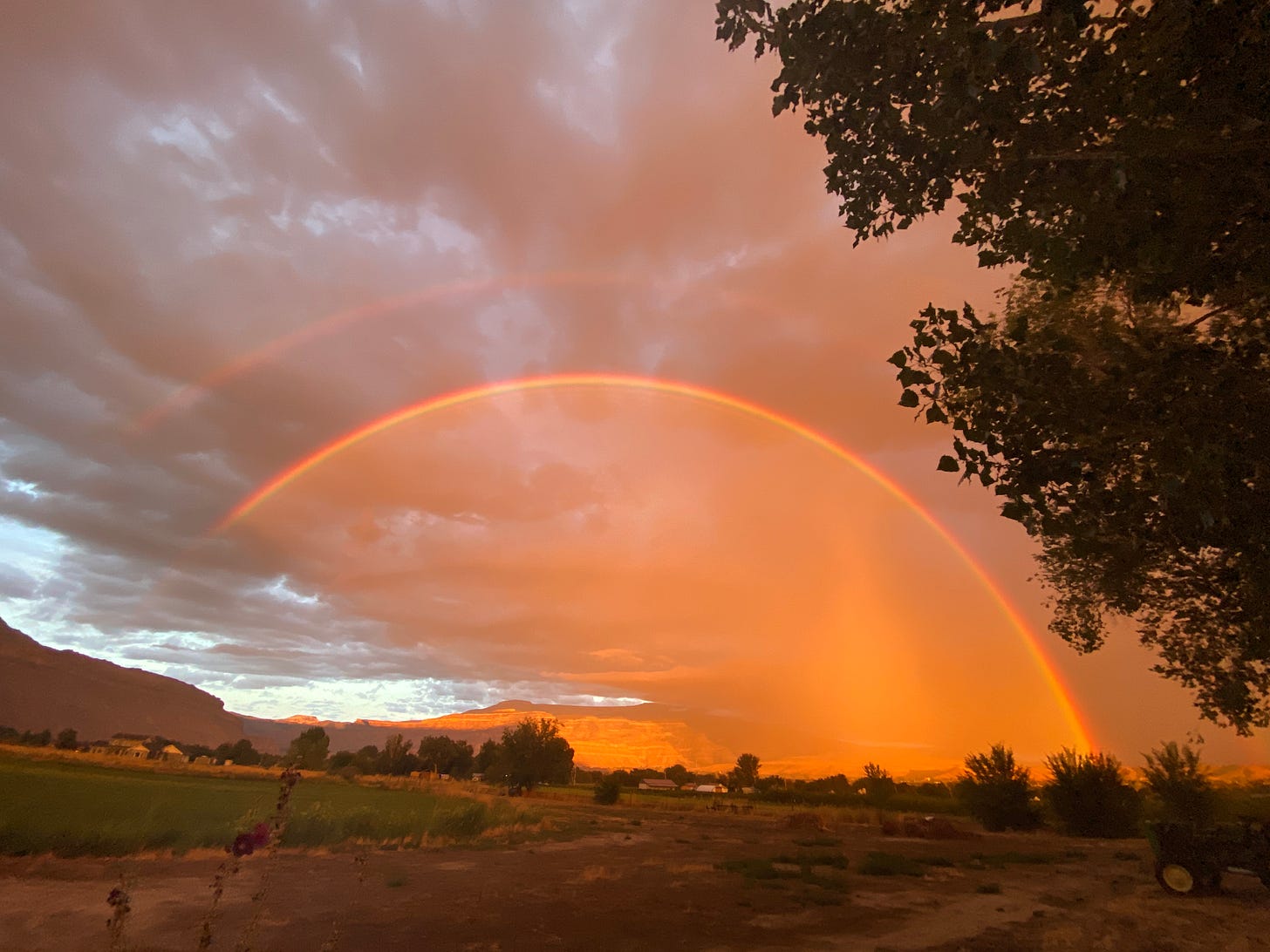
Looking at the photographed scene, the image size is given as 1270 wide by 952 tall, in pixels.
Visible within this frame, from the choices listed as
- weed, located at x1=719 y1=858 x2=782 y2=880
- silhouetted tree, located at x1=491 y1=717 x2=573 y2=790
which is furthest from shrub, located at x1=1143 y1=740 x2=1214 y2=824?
silhouetted tree, located at x1=491 y1=717 x2=573 y2=790

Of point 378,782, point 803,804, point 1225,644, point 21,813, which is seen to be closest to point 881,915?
point 1225,644

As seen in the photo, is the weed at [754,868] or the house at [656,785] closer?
the weed at [754,868]

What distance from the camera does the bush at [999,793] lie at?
1874 inches

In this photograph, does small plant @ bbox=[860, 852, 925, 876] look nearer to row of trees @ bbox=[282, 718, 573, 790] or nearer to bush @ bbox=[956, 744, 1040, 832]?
Answer: bush @ bbox=[956, 744, 1040, 832]

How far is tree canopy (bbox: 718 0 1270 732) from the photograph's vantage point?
213 inches

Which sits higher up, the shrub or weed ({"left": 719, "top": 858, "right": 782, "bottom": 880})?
the shrub

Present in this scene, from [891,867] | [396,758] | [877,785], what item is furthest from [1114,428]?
[396,758]

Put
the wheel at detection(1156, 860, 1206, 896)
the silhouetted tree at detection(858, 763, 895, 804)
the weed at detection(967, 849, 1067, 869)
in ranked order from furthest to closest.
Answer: the silhouetted tree at detection(858, 763, 895, 804), the weed at detection(967, 849, 1067, 869), the wheel at detection(1156, 860, 1206, 896)

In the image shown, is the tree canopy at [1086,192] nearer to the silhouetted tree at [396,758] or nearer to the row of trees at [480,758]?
the row of trees at [480,758]

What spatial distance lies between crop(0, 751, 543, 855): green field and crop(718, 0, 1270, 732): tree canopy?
1328 cm

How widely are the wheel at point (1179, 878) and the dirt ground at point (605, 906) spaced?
45 cm

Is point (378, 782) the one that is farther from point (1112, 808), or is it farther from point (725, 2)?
point (725, 2)

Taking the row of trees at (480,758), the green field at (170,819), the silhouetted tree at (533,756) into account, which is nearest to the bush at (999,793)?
the green field at (170,819)

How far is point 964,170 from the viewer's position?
7.25 metres
